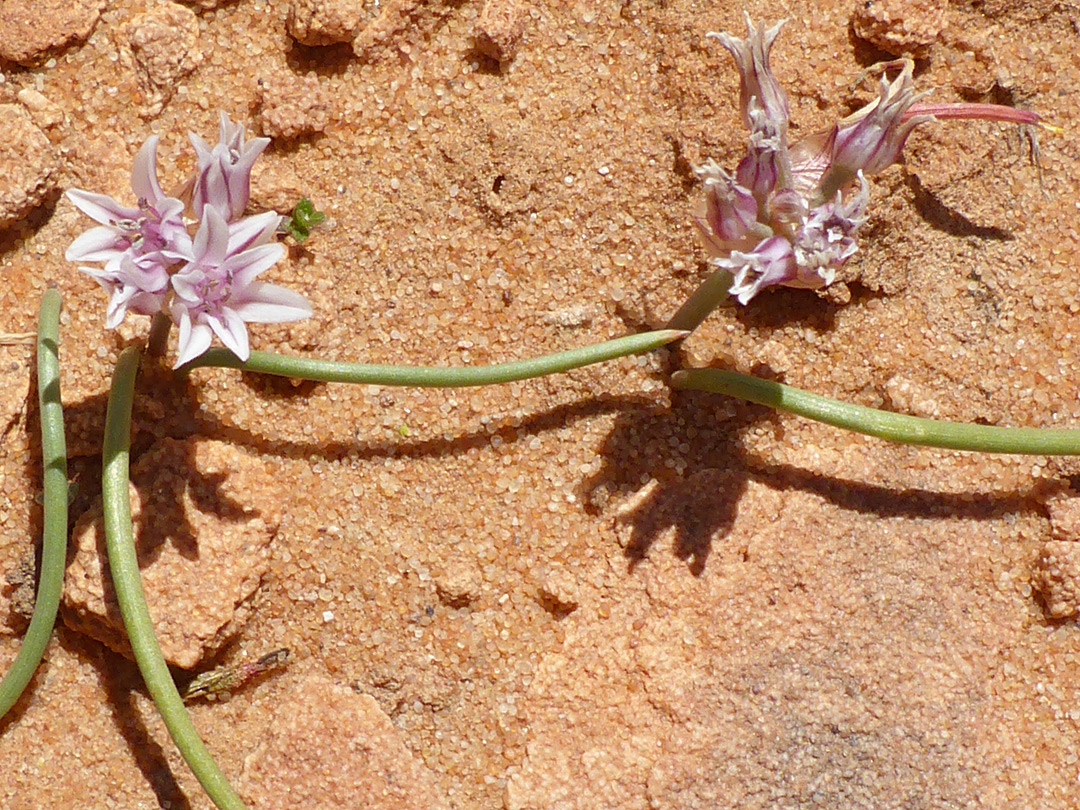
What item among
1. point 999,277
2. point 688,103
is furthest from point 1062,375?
point 688,103

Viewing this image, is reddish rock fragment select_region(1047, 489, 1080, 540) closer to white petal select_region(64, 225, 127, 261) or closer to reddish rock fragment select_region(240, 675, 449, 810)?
reddish rock fragment select_region(240, 675, 449, 810)

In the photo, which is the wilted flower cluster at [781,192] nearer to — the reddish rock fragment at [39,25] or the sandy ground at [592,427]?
the sandy ground at [592,427]

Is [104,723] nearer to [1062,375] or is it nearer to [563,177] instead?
[563,177]

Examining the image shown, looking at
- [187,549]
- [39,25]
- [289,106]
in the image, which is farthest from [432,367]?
[39,25]

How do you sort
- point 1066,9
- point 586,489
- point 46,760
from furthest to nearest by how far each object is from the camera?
1. point 1066,9
2. point 586,489
3. point 46,760

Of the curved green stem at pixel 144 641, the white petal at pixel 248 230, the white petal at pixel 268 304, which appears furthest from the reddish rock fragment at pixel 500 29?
the curved green stem at pixel 144 641

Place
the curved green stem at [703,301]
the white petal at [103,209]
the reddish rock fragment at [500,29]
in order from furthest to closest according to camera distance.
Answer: the reddish rock fragment at [500,29] → the curved green stem at [703,301] → the white petal at [103,209]

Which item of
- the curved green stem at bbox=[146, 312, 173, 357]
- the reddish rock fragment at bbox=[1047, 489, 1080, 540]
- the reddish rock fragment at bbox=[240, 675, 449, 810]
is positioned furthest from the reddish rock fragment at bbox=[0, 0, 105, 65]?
the reddish rock fragment at bbox=[1047, 489, 1080, 540]
